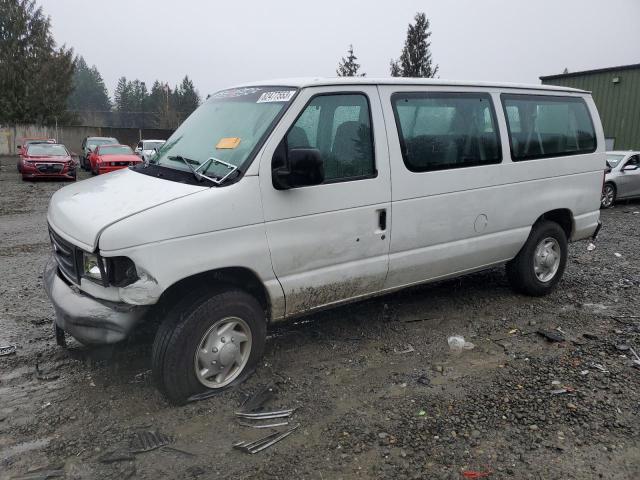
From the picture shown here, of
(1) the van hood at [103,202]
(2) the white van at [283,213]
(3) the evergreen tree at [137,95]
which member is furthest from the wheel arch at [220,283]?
(3) the evergreen tree at [137,95]

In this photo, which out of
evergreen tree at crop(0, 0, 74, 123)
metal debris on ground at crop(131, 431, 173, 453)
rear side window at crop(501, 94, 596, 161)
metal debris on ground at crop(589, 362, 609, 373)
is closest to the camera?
metal debris on ground at crop(131, 431, 173, 453)

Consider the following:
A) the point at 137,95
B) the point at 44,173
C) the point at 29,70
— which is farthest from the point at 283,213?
the point at 137,95

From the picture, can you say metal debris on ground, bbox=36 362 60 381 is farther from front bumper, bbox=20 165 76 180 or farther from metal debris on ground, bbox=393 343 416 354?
front bumper, bbox=20 165 76 180

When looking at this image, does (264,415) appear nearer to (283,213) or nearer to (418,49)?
(283,213)

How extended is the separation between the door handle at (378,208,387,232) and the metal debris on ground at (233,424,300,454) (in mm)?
1747

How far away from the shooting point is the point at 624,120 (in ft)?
68.6

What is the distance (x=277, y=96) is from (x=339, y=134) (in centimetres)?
55

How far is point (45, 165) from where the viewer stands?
18109 mm

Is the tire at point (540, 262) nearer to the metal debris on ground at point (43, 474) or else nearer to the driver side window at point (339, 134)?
the driver side window at point (339, 134)

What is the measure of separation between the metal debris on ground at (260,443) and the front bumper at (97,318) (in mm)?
1001

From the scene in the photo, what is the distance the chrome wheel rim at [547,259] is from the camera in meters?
5.54

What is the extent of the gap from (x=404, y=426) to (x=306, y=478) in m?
0.79

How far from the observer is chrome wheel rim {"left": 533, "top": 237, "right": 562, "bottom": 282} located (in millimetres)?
5535

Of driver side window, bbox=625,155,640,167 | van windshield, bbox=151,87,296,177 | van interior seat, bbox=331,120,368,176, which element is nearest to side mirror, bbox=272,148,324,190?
van windshield, bbox=151,87,296,177
